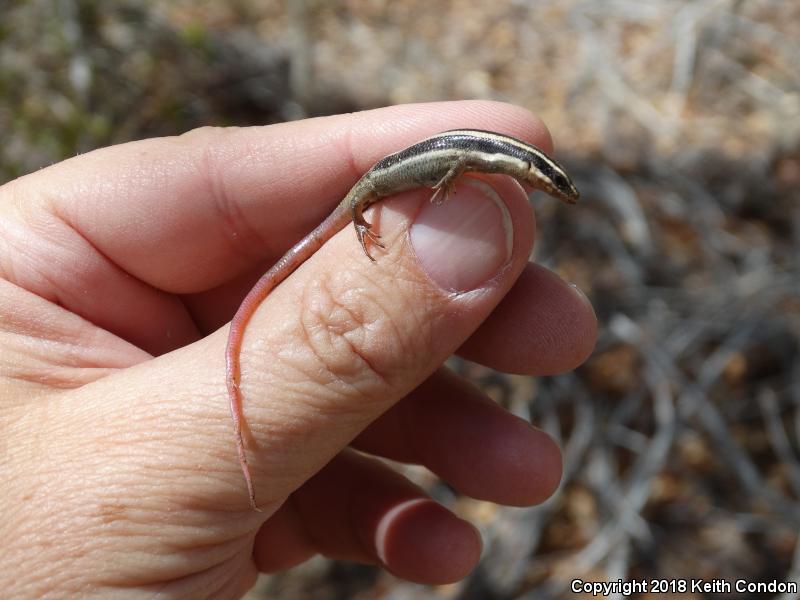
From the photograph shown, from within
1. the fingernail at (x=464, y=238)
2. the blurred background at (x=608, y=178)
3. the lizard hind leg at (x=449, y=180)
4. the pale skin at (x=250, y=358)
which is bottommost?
the blurred background at (x=608, y=178)

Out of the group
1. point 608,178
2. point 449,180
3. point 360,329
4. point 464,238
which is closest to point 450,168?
point 449,180

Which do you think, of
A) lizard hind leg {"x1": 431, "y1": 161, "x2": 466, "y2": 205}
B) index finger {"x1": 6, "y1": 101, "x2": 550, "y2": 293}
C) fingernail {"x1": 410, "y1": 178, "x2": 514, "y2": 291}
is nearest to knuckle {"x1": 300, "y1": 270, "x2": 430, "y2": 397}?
fingernail {"x1": 410, "y1": 178, "x2": 514, "y2": 291}

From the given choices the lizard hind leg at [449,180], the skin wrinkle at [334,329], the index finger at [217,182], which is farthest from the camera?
the index finger at [217,182]

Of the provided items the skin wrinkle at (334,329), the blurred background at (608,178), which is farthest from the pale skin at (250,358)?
the blurred background at (608,178)

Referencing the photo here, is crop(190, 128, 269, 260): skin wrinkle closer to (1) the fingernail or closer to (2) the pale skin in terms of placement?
(2) the pale skin

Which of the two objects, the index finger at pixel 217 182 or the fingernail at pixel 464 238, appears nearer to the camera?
the fingernail at pixel 464 238

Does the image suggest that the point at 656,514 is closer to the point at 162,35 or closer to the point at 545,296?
the point at 545,296

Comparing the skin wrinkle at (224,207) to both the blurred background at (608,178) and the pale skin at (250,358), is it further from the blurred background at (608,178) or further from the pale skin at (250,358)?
the blurred background at (608,178)
